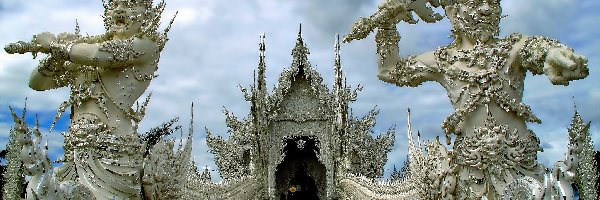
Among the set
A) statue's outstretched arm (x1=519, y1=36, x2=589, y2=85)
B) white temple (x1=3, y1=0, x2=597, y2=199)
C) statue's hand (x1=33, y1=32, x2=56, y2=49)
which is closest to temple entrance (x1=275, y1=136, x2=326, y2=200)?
white temple (x1=3, y1=0, x2=597, y2=199)

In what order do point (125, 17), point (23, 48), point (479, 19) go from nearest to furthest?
point (479, 19) < point (23, 48) < point (125, 17)

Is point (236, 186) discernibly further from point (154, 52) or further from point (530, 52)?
point (530, 52)

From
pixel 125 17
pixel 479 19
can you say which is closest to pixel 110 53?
pixel 125 17

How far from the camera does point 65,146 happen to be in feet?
16.4

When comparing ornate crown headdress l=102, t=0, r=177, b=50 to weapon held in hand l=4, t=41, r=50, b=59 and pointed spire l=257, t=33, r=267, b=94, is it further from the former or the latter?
pointed spire l=257, t=33, r=267, b=94

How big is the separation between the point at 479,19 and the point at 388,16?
1.98 feet

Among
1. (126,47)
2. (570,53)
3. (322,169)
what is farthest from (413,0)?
(322,169)

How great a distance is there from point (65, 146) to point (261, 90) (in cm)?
772

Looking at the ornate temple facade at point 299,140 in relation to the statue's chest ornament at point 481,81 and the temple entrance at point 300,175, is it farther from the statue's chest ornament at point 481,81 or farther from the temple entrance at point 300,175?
the statue's chest ornament at point 481,81

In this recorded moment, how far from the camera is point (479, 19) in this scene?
4480 millimetres

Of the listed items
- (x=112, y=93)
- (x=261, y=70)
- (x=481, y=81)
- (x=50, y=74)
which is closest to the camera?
(x=481, y=81)

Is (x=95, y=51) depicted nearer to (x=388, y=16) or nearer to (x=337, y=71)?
(x=388, y=16)

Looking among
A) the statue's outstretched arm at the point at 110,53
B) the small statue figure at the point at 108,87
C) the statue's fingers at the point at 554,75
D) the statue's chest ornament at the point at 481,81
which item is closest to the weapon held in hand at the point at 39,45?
the small statue figure at the point at 108,87

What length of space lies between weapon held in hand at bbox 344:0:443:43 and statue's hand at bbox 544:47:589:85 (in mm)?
1042
